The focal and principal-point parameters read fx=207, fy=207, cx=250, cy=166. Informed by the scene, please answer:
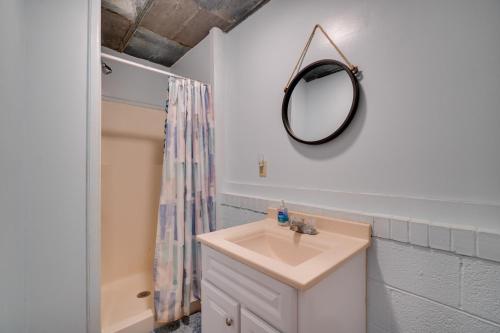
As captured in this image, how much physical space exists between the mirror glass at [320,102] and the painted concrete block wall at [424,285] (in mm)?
486

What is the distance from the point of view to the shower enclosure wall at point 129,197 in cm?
190

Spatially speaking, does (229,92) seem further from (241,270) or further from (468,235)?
(468,235)

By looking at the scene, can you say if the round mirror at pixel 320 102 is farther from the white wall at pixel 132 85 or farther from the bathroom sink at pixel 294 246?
the white wall at pixel 132 85

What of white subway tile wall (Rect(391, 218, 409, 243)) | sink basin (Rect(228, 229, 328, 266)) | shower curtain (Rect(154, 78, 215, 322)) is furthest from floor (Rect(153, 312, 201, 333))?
white subway tile wall (Rect(391, 218, 409, 243))

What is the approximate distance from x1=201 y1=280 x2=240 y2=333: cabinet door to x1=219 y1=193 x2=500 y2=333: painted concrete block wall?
0.64 meters

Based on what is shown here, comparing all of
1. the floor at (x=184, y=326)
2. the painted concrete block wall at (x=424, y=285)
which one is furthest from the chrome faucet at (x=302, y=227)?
the floor at (x=184, y=326)

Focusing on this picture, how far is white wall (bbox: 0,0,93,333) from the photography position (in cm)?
89

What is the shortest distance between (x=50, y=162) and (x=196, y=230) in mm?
964

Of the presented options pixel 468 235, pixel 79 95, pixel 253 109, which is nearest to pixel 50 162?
pixel 79 95

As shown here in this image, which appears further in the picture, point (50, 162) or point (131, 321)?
point (131, 321)

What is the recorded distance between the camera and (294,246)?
1.08 metres

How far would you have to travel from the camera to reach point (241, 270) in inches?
32.7

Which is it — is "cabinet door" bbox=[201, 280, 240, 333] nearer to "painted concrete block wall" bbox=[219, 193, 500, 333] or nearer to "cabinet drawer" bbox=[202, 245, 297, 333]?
"cabinet drawer" bbox=[202, 245, 297, 333]

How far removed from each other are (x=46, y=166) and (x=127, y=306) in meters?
1.24
